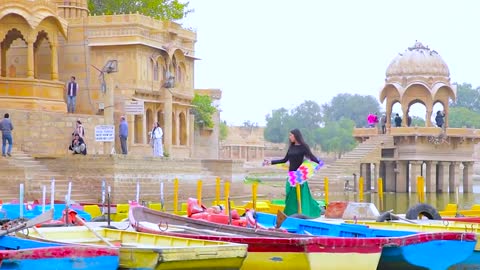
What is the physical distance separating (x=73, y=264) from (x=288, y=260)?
2.92 m

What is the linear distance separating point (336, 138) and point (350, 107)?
93.9 ft

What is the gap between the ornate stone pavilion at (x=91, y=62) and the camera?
118 ft

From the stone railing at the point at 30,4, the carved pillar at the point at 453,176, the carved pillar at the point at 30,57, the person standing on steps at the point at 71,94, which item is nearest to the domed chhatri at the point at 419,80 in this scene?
the carved pillar at the point at 453,176

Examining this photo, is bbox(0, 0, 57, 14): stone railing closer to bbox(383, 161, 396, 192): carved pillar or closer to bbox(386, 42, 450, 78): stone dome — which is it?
bbox(386, 42, 450, 78): stone dome

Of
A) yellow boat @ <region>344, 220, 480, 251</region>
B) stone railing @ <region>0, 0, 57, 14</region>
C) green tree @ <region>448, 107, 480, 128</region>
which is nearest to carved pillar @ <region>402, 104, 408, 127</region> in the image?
stone railing @ <region>0, 0, 57, 14</region>

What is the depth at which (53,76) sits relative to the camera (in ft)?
122

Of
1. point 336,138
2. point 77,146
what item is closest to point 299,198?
point 77,146

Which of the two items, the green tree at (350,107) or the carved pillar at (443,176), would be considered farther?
the green tree at (350,107)

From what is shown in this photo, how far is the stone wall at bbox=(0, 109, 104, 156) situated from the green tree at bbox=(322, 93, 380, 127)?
11088 centimetres

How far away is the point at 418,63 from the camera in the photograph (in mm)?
50438

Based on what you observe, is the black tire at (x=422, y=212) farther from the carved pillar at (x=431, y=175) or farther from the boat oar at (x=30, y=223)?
the carved pillar at (x=431, y=175)

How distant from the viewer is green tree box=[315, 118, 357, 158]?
116625 mm

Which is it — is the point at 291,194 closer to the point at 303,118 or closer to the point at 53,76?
the point at 53,76

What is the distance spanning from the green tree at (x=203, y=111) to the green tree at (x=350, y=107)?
86147 millimetres
